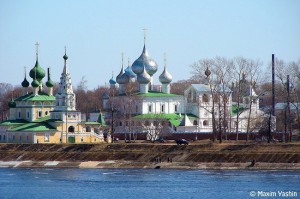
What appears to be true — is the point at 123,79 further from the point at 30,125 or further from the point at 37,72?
the point at 30,125

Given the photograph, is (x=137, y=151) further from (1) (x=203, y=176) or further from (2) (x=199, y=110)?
(2) (x=199, y=110)

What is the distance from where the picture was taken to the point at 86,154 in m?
101

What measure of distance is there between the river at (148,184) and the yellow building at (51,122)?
16.3m

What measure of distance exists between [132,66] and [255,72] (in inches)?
712

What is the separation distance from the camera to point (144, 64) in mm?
128500

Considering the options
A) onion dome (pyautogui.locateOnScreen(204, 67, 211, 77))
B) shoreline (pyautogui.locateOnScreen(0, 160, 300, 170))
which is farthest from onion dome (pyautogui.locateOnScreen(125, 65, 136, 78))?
shoreline (pyautogui.locateOnScreen(0, 160, 300, 170))

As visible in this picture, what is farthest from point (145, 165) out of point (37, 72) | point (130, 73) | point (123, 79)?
point (130, 73)

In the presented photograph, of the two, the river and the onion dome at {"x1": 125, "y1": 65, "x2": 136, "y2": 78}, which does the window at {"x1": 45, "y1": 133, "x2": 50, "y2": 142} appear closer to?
the river

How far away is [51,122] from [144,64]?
19.3m

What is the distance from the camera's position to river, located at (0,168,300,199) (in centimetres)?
7331

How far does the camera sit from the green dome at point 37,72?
12006cm

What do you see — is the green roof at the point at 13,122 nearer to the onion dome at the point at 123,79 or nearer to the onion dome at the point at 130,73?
the onion dome at the point at 123,79

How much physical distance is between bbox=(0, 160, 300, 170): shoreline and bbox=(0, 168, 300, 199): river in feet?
6.77

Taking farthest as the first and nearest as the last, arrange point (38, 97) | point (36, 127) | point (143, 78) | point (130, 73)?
point (130, 73), point (143, 78), point (38, 97), point (36, 127)
